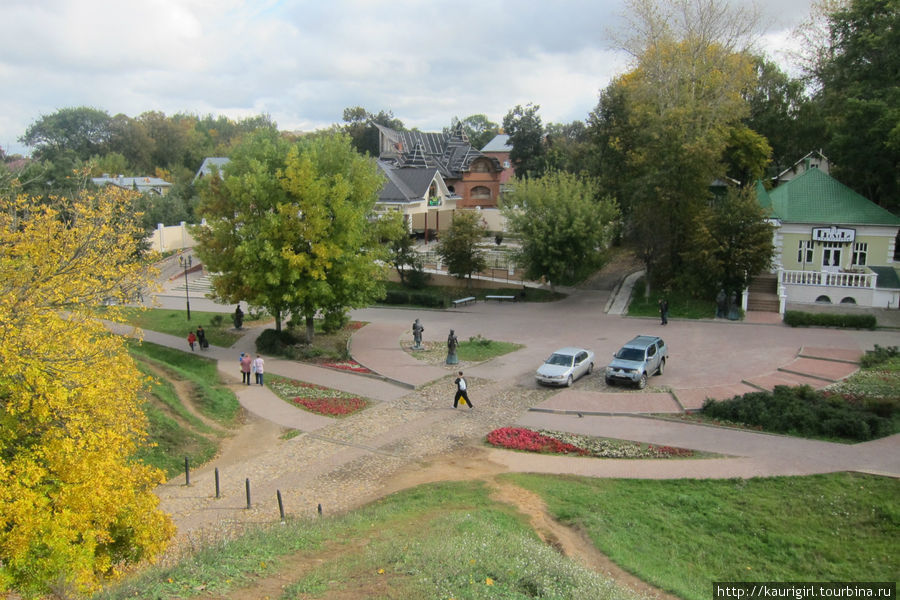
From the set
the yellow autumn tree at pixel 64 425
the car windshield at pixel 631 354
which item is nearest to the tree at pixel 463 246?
the car windshield at pixel 631 354

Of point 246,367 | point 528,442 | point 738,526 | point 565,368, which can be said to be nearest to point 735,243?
point 565,368

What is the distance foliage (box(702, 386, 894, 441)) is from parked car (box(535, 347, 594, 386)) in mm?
4929

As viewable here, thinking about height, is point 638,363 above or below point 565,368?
above

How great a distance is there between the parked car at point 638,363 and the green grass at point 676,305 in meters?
10.2

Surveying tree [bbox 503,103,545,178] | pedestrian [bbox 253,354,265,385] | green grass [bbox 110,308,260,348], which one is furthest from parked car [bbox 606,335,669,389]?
tree [bbox 503,103,545,178]

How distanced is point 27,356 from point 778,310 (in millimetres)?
33067

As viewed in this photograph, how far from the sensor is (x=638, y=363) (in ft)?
75.1

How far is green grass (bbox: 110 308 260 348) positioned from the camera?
3334cm

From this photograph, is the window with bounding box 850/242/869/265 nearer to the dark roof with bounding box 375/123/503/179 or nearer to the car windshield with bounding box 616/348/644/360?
the car windshield with bounding box 616/348/644/360

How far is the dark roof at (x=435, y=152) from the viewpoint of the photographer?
240 ft

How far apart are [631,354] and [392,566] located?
15.8 meters

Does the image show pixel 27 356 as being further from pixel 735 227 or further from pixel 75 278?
pixel 735 227

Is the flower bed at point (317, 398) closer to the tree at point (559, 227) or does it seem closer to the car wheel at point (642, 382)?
the car wheel at point (642, 382)

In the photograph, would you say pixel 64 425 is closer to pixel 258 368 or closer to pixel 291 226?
pixel 258 368
